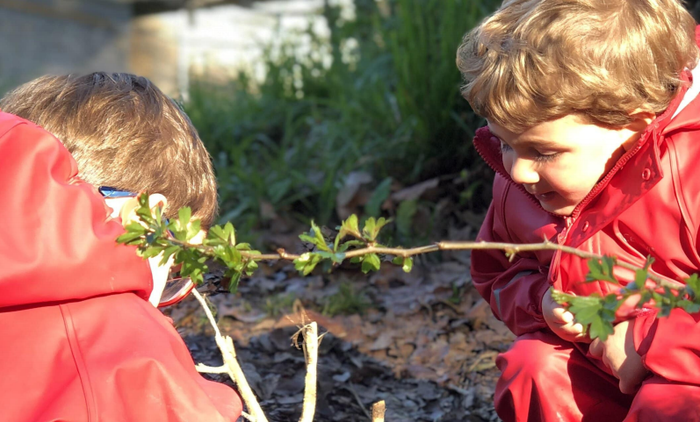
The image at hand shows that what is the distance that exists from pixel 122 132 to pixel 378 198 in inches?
87.4

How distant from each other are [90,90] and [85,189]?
42 centimetres

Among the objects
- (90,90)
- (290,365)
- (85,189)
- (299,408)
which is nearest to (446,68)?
(290,365)

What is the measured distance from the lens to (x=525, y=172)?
1896 mm

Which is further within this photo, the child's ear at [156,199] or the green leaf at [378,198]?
the green leaf at [378,198]

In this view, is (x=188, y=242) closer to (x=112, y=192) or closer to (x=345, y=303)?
(x=112, y=192)

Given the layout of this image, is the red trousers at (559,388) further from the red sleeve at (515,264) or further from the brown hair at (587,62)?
the brown hair at (587,62)

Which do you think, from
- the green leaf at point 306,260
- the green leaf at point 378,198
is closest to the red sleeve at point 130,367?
the green leaf at point 306,260

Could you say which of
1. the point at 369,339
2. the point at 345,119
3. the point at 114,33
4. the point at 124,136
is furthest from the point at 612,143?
the point at 114,33

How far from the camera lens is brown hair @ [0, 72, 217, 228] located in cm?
191

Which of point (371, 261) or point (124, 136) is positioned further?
point (124, 136)

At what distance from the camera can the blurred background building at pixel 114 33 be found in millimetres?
12914

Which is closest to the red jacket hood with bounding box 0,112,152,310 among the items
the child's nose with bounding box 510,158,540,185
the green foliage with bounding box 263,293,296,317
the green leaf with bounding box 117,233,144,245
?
the green leaf with bounding box 117,233,144,245

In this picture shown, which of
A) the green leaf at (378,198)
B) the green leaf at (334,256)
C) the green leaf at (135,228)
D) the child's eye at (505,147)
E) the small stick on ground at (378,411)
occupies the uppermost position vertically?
the green leaf at (334,256)

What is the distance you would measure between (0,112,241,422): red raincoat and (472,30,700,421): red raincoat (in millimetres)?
890
